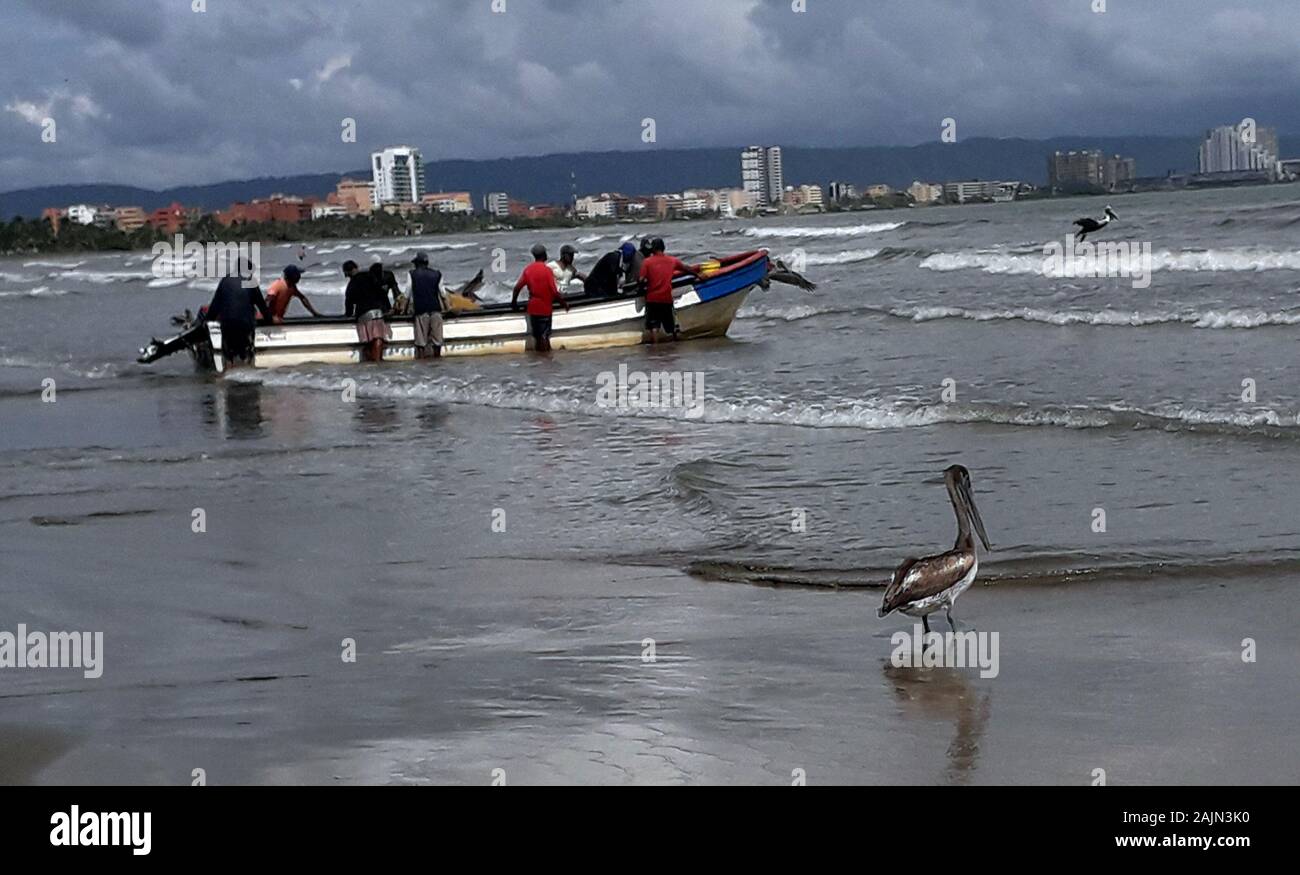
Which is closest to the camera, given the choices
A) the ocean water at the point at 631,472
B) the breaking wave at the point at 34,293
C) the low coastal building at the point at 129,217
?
the ocean water at the point at 631,472

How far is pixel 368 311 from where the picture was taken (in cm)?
2153

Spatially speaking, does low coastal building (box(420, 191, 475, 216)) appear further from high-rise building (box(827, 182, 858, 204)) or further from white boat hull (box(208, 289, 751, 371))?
white boat hull (box(208, 289, 751, 371))

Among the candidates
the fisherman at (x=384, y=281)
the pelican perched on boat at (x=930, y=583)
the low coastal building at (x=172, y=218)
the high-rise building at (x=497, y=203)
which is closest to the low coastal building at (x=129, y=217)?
the low coastal building at (x=172, y=218)

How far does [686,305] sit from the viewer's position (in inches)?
869

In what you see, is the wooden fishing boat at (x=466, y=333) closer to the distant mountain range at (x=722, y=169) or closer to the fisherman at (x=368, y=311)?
the fisherman at (x=368, y=311)

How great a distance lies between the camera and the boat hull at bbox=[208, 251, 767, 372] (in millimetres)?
21547

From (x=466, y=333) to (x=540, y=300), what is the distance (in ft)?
3.78

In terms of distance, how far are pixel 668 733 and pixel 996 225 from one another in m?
54.2

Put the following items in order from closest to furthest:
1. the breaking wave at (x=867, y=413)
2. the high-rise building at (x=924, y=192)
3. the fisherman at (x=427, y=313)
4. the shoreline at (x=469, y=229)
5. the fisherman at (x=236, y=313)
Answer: the breaking wave at (x=867, y=413) → the fisherman at (x=236, y=313) → the fisherman at (x=427, y=313) → the high-rise building at (x=924, y=192) → the shoreline at (x=469, y=229)

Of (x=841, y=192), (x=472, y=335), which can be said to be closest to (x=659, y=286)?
(x=472, y=335)

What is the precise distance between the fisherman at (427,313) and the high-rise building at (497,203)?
112454 millimetres

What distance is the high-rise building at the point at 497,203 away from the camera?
134250 mm
